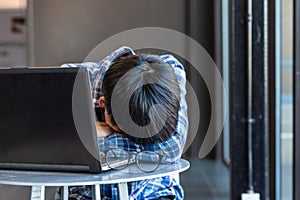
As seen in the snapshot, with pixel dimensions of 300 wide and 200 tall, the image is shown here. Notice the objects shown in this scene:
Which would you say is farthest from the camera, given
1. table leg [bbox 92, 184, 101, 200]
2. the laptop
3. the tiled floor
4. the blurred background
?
the tiled floor

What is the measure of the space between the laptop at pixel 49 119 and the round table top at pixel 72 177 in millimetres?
17

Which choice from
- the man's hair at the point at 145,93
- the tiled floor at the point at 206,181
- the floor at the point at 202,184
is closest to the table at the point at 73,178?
the man's hair at the point at 145,93

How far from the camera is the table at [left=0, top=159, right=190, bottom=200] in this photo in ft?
4.11

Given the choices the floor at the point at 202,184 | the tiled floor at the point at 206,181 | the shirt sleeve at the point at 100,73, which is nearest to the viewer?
the shirt sleeve at the point at 100,73

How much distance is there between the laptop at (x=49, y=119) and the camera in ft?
3.98

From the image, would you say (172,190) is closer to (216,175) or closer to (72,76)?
(72,76)

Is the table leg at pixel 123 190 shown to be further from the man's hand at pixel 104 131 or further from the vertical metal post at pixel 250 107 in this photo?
the vertical metal post at pixel 250 107

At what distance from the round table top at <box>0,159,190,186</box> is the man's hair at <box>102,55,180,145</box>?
10 cm

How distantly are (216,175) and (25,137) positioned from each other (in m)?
3.71

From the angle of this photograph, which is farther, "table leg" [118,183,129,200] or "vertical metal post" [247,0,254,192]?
"vertical metal post" [247,0,254,192]

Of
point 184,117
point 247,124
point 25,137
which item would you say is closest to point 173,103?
point 184,117

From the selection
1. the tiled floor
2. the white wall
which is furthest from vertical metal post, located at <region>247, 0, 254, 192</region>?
the white wall

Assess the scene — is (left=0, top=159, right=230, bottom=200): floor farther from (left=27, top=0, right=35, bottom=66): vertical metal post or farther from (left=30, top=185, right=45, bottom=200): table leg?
(left=27, top=0, right=35, bottom=66): vertical metal post

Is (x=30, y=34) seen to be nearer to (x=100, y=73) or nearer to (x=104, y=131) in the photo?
(x=100, y=73)
